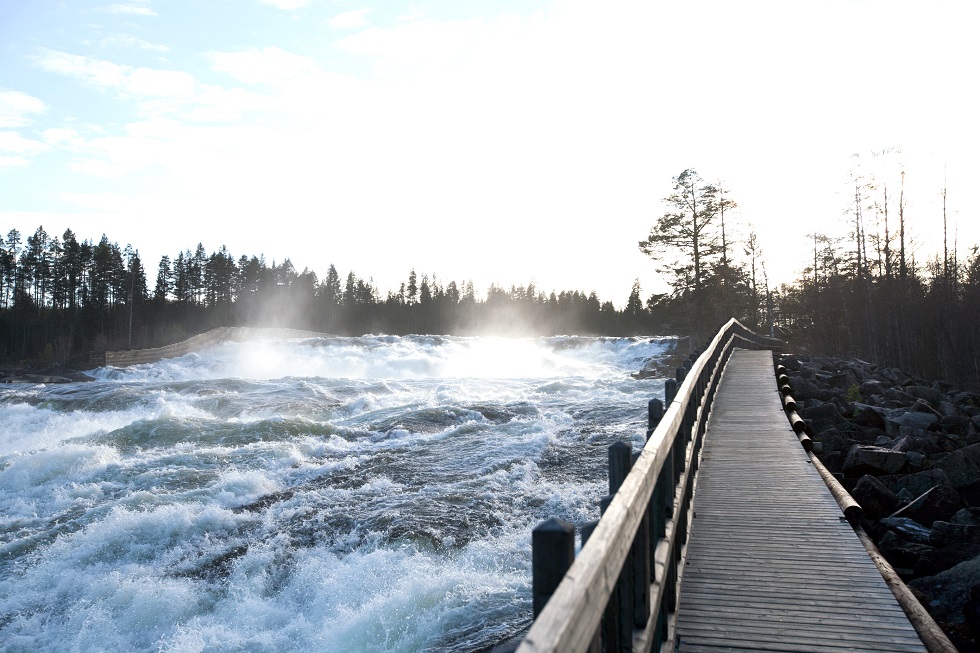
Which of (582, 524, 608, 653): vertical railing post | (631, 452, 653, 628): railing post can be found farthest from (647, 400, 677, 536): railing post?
(582, 524, 608, 653): vertical railing post

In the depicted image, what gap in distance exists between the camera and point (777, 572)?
4.61m

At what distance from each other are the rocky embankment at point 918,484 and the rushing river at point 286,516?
131 inches

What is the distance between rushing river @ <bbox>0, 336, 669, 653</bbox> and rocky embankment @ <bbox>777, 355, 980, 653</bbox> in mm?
3339

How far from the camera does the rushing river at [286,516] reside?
19.5 ft

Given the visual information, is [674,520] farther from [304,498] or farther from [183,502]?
[183,502]

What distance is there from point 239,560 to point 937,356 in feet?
105

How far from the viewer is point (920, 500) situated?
24.7 feet

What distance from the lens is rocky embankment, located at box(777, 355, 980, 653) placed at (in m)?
5.10

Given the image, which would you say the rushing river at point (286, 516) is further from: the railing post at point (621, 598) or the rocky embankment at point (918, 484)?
the rocky embankment at point (918, 484)

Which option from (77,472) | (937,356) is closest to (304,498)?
(77,472)

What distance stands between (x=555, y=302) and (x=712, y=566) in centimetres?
9212

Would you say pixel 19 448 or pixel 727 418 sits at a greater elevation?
pixel 727 418

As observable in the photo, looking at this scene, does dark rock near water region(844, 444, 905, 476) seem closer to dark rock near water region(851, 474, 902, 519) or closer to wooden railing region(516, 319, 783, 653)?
dark rock near water region(851, 474, 902, 519)

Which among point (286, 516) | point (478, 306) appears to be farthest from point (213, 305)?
point (286, 516)
